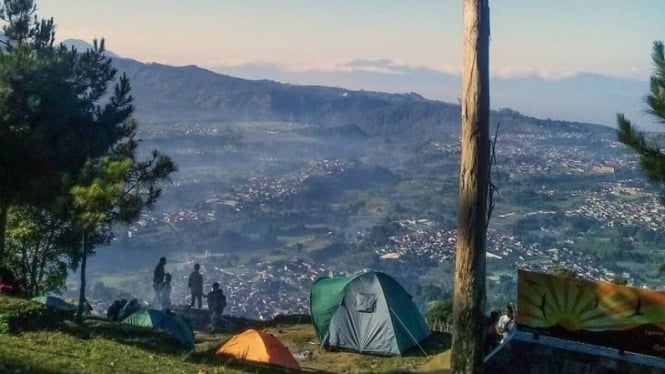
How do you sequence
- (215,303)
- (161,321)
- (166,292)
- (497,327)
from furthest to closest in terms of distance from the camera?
(166,292), (215,303), (161,321), (497,327)

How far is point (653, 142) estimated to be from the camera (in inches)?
518

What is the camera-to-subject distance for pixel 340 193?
269 feet

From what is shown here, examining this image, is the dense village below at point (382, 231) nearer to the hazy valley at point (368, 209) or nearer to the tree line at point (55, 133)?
the hazy valley at point (368, 209)

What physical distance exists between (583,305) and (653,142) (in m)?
3.37

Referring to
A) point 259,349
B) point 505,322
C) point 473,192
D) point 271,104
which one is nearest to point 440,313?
point 505,322

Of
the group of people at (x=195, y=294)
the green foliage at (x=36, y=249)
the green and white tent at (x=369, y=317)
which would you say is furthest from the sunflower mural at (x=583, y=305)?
the green foliage at (x=36, y=249)

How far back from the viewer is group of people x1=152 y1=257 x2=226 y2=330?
19828 millimetres

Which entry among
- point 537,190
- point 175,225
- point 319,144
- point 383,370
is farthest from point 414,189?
point 383,370

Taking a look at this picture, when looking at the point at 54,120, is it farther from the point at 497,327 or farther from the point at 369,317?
the point at 497,327

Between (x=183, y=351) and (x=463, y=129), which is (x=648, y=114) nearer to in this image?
(x=463, y=129)

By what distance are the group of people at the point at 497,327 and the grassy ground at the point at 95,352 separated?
917 millimetres

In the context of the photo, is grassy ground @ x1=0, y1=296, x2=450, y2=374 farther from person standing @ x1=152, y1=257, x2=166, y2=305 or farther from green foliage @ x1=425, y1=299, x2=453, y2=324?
green foliage @ x1=425, y1=299, x2=453, y2=324

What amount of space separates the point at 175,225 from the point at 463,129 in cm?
5573

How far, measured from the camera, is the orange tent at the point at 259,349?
13.8 m
